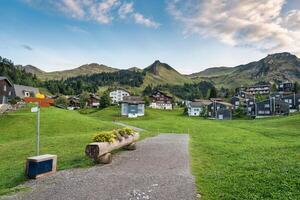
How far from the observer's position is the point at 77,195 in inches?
369

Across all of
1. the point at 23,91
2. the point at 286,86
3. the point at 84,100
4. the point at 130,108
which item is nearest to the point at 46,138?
the point at 130,108

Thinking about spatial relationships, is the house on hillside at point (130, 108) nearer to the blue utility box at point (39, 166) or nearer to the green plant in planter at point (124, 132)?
the green plant in planter at point (124, 132)

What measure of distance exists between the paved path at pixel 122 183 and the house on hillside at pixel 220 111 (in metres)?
96.2

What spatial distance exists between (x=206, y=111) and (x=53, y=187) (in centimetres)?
10951

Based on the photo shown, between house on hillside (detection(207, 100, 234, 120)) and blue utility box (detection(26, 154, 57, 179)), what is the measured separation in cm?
9894

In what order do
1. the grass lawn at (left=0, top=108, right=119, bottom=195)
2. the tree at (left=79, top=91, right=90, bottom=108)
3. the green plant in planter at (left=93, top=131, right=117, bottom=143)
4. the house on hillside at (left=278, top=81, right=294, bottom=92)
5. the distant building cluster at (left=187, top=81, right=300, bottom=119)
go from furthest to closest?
the house on hillside at (left=278, top=81, right=294, bottom=92)
the tree at (left=79, top=91, right=90, bottom=108)
the distant building cluster at (left=187, top=81, right=300, bottom=119)
the grass lawn at (left=0, top=108, right=119, bottom=195)
the green plant in planter at (left=93, top=131, right=117, bottom=143)

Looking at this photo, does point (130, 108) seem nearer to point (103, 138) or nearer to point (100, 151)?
point (103, 138)

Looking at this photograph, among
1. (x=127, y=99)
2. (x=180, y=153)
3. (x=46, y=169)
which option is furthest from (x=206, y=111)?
(x=46, y=169)

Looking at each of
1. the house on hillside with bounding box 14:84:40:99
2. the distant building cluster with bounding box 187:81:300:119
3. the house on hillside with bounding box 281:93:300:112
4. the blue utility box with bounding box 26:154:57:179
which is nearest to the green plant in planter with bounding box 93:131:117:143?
the blue utility box with bounding box 26:154:57:179

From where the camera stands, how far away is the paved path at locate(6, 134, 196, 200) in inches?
367

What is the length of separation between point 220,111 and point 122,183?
102954 mm

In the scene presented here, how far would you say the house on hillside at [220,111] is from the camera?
10706 centimetres

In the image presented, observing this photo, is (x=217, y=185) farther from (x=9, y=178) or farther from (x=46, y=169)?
(x=9, y=178)

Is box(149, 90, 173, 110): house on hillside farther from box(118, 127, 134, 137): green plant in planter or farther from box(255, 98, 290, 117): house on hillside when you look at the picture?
box(118, 127, 134, 137): green plant in planter
